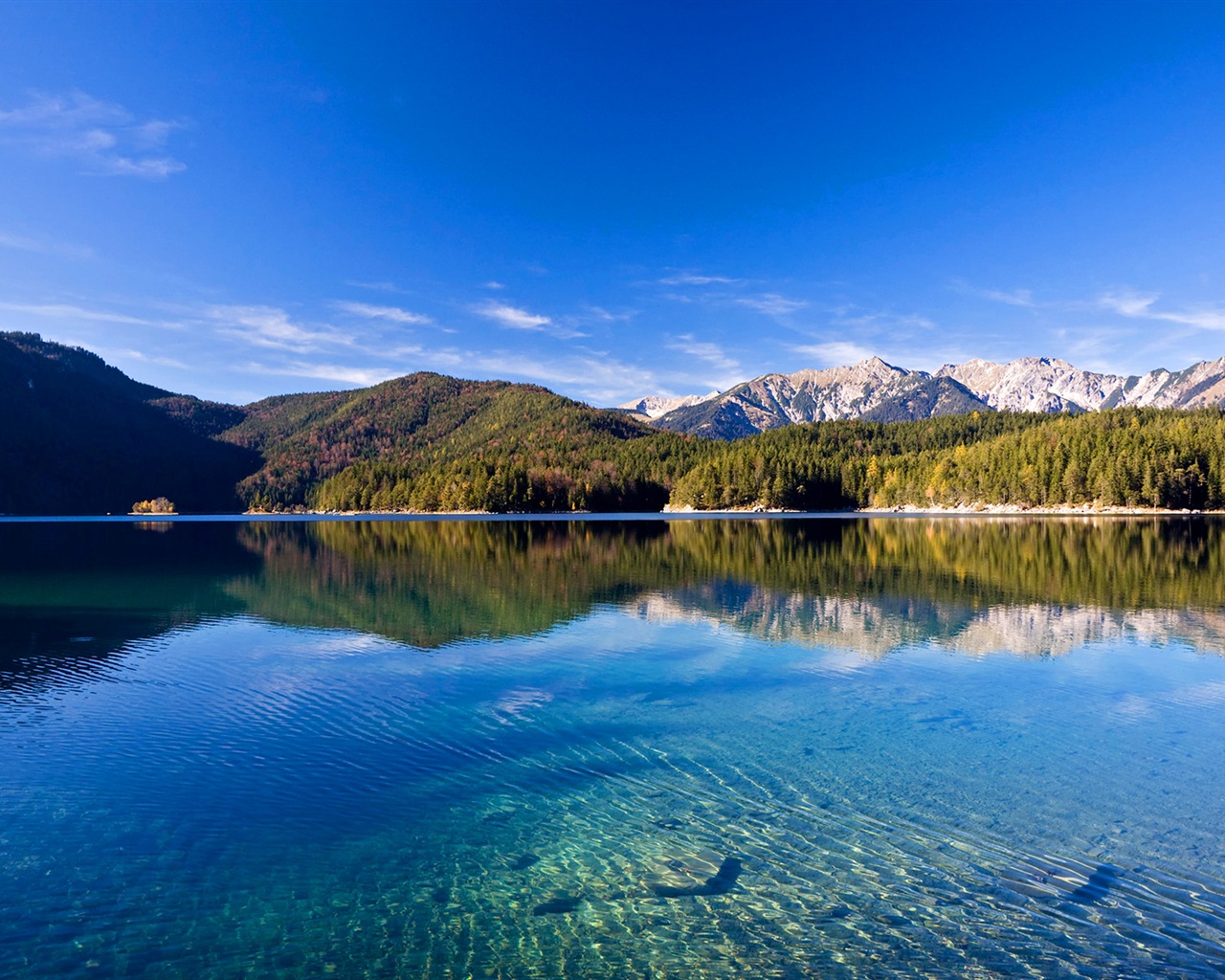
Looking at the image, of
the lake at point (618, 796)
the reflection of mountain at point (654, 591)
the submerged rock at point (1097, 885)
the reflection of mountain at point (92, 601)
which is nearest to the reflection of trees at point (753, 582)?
the reflection of mountain at point (654, 591)

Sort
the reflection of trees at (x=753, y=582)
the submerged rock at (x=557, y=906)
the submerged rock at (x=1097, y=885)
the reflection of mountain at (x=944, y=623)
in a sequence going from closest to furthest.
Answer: the submerged rock at (x=557, y=906)
the submerged rock at (x=1097, y=885)
the reflection of mountain at (x=944, y=623)
the reflection of trees at (x=753, y=582)

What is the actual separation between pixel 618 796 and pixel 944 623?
71.1 feet

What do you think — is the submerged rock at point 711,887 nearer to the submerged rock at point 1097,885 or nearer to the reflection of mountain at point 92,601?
the submerged rock at point 1097,885

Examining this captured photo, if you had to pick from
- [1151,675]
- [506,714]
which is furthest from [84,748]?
[1151,675]

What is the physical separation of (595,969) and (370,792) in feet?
21.7

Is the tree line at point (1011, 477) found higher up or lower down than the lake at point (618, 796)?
higher up

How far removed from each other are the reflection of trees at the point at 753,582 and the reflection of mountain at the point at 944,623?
219 mm

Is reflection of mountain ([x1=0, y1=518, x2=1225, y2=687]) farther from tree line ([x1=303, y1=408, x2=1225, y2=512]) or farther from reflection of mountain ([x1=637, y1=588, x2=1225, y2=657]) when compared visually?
tree line ([x1=303, y1=408, x2=1225, y2=512])

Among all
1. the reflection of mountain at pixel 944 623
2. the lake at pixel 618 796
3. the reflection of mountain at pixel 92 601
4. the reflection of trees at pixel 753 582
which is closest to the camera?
the lake at pixel 618 796

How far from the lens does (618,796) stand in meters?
13.2

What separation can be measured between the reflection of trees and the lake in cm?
133

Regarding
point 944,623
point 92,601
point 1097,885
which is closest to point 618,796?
point 1097,885

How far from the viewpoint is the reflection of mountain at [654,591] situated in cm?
Result: 2816

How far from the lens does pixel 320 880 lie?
10.2 m
